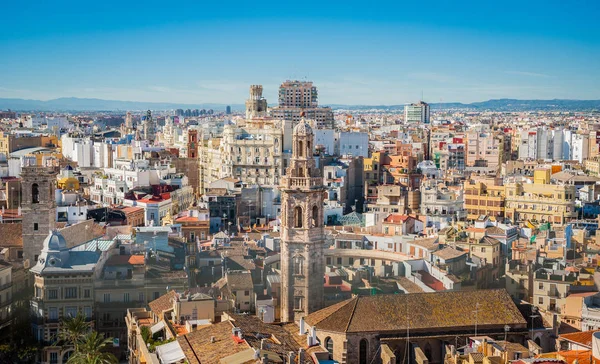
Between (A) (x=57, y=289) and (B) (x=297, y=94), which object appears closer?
(A) (x=57, y=289)

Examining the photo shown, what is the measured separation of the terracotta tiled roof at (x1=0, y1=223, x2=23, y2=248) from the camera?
110 ft

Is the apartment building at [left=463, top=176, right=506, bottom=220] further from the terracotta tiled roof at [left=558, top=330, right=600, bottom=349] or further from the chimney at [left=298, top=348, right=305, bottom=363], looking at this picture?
the chimney at [left=298, top=348, right=305, bottom=363]

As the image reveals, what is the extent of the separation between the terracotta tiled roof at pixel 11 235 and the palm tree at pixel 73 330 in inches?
275

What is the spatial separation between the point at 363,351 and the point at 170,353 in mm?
5228

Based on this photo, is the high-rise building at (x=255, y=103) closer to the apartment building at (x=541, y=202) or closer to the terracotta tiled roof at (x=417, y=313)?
the apartment building at (x=541, y=202)

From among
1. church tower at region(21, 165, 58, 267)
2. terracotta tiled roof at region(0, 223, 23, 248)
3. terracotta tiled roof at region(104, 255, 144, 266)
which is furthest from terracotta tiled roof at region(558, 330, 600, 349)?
terracotta tiled roof at region(0, 223, 23, 248)

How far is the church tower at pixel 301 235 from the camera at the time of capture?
26516mm

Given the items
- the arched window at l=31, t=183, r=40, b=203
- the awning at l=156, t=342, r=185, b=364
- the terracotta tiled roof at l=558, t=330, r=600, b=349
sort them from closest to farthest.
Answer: the awning at l=156, t=342, r=185, b=364 → the terracotta tiled roof at l=558, t=330, r=600, b=349 → the arched window at l=31, t=183, r=40, b=203

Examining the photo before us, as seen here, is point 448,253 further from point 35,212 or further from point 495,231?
point 35,212

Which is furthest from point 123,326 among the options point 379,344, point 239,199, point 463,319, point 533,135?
point 533,135

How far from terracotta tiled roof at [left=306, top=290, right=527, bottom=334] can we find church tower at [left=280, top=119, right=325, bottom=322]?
1512 mm

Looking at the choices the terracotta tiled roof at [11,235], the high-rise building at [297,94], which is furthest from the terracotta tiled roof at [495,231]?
the high-rise building at [297,94]

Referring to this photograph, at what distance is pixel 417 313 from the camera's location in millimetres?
24719

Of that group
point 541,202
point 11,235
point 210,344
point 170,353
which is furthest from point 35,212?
point 541,202
